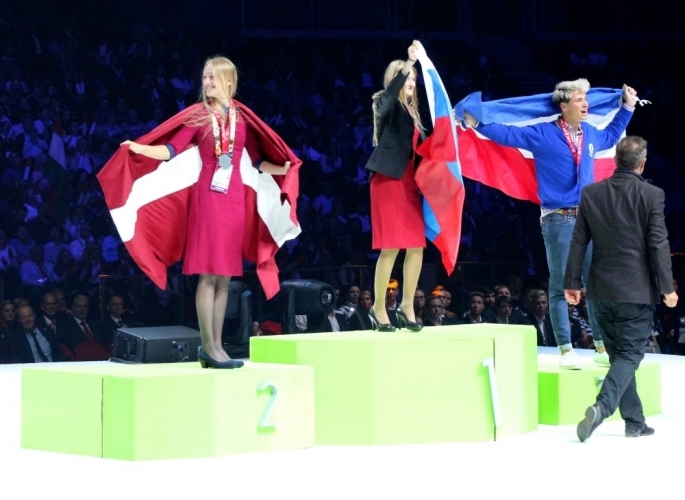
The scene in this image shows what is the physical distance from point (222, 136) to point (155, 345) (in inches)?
125

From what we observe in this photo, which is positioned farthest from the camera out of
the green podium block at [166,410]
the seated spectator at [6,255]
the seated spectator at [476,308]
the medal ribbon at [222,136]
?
the seated spectator at [476,308]

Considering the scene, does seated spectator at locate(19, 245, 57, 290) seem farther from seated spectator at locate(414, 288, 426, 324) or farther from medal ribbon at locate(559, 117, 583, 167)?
medal ribbon at locate(559, 117, 583, 167)

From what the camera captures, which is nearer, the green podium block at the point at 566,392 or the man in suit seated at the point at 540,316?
the green podium block at the point at 566,392

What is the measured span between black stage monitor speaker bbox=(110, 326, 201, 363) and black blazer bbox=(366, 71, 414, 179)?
A: 2869 millimetres

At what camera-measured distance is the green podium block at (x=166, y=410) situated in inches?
170

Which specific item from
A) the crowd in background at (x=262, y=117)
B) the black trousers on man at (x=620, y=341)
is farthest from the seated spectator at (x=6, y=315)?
the black trousers on man at (x=620, y=341)

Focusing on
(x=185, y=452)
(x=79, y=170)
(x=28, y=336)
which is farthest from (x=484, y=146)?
(x=79, y=170)

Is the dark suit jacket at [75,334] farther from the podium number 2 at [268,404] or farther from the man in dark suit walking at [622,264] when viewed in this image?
the man in dark suit walking at [622,264]

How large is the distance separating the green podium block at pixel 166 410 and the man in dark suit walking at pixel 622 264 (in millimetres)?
1254

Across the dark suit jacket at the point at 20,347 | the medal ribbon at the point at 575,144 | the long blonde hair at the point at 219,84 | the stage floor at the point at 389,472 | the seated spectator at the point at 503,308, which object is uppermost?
the long blonde hair at the point at 219,84

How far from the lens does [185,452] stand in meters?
4.40

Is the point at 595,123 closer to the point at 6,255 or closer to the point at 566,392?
the point at 566,392

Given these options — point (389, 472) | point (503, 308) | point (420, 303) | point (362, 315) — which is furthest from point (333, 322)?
point (389, 472)

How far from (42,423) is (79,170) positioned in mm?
5795
